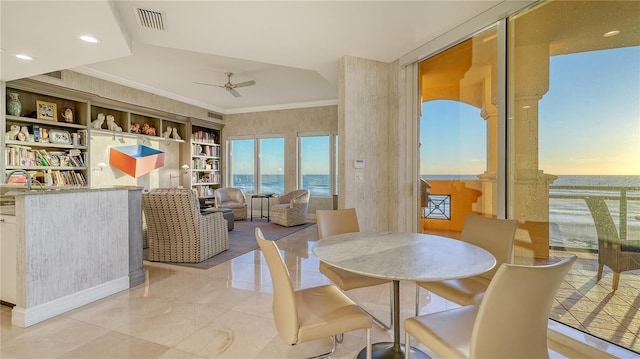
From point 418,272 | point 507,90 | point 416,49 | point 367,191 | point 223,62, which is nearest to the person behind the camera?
point 418,272

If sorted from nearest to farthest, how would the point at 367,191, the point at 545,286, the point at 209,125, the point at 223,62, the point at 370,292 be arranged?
1. the point at 545,286
2. the point at 370,292
3. the point at 367,191
4. the point at 223,62
5. the point at 209,125

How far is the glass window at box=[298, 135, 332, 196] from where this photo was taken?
7422 mm

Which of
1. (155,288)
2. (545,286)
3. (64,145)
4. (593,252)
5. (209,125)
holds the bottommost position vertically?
(155,288)

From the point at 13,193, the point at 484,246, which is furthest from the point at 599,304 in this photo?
the point at 13,193

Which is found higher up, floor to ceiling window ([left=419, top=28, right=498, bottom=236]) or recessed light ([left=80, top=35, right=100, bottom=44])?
recessed light ([left=80, top=35, right=100, bottom=44])

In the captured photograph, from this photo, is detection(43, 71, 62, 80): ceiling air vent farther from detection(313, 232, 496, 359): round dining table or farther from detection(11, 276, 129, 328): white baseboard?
detection(313, 232, 496, 359): round dining table

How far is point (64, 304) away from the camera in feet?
7.99

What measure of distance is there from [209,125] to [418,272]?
7.70 meters

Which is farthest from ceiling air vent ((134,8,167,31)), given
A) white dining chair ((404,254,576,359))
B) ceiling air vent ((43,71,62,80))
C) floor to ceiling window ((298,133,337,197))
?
floor to ceiling window ((298,133,337,197))

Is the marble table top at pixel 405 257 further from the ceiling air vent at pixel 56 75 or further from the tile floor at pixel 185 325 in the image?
the ceiling air vent at pixel 56 75

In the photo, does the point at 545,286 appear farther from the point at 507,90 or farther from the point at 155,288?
the point at 155,288

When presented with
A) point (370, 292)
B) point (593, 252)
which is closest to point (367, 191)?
point (370, 292)

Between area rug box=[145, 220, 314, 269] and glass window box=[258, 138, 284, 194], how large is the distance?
126cm

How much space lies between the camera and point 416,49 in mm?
3420
